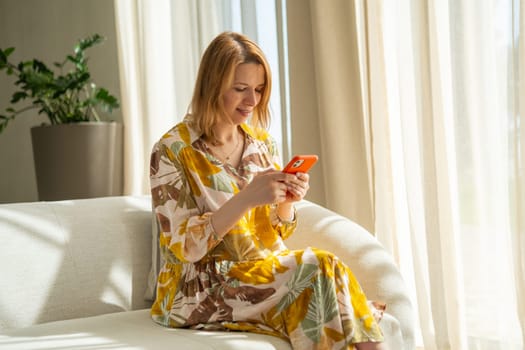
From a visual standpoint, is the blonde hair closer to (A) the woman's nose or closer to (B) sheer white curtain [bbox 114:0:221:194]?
(A) the woman's nose

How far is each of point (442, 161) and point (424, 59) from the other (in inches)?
15.8

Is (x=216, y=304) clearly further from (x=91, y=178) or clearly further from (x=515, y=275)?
(x=91, y=178)

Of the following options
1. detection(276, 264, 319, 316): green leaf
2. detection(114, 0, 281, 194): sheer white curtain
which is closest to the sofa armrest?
detection(276, 264, 319, 316): green leaf

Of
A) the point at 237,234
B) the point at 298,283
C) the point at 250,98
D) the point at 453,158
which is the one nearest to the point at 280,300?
the point at 298,283

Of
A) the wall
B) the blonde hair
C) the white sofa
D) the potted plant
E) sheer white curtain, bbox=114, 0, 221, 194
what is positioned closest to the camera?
the white sofa

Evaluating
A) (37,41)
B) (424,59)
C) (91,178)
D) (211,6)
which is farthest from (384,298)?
(37,41)

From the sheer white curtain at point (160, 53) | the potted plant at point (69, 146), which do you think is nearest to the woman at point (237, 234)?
the sheer white curtain at point (160, 53)

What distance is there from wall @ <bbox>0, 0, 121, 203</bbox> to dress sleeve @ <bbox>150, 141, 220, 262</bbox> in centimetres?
343

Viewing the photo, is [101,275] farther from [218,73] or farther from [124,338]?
[218,73]

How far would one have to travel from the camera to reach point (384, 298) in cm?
208

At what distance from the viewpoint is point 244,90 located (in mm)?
2074

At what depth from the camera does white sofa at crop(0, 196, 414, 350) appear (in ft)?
6.14

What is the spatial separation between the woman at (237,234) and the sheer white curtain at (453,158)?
2.76 ft

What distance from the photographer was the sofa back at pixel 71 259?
2115 mm
